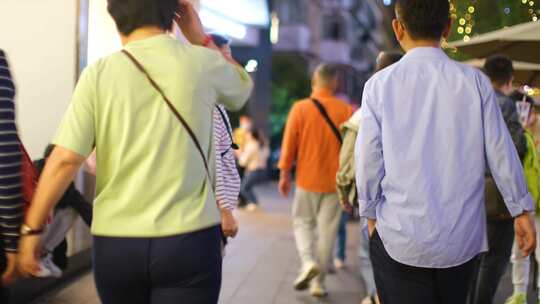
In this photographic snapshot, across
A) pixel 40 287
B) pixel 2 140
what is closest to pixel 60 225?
pixel 40 287

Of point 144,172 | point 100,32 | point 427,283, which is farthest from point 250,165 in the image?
point 144,172

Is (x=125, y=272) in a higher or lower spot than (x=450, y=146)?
lower

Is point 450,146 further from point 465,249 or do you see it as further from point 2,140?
→ point 2,140

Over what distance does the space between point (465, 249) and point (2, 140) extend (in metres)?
1.81

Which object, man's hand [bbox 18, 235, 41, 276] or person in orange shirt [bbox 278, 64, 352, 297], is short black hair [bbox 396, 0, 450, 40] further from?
person in orange shirt [bbox 278, 64, 352, 297]

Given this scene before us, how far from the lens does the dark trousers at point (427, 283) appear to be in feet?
10.2

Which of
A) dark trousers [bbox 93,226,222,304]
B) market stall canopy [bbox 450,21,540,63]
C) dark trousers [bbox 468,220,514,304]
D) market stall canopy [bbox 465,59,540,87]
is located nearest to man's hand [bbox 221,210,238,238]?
dark trousers [bbox 93,226,222,304]

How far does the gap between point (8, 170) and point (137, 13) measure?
Answer: 0.71 meters

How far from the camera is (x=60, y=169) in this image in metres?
2.53

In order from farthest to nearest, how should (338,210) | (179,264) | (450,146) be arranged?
(338,210) < (450,146) < (179,264)

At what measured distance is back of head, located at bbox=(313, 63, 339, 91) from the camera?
7418 millimetres

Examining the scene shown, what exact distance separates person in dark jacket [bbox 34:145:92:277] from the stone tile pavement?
830 millimetres

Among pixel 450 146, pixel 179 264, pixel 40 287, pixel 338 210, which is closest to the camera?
pixel 179 264

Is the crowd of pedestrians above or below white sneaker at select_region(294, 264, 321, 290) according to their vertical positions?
above
